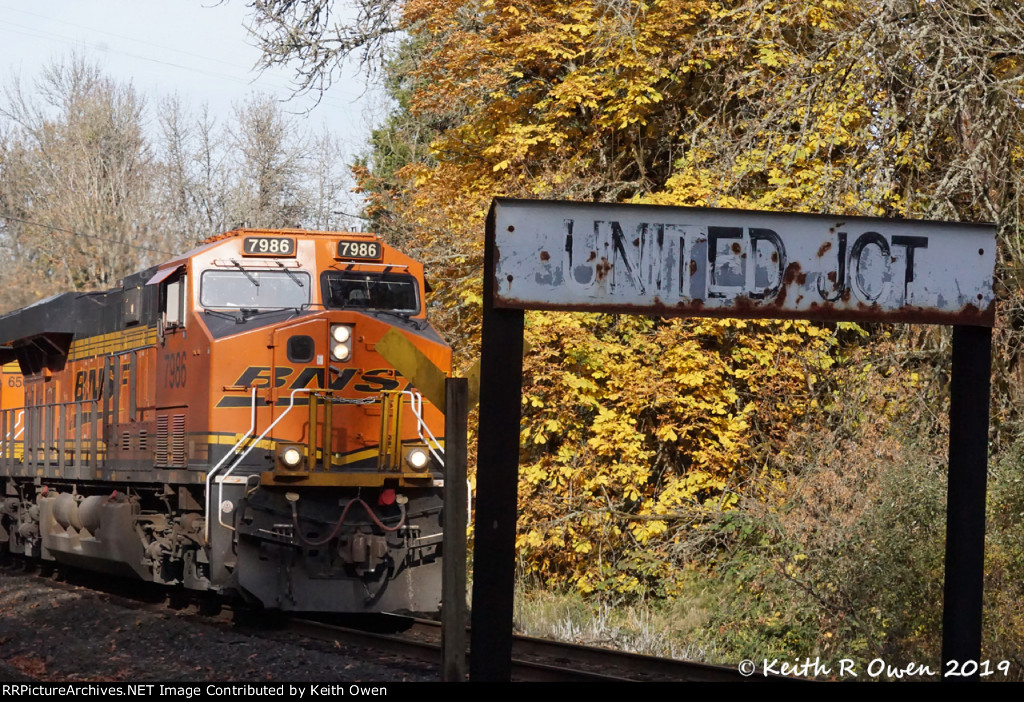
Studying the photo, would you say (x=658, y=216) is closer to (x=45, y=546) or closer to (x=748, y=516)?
(x=748, y=516)

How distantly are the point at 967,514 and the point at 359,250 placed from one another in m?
7.49

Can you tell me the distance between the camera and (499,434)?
445 cm

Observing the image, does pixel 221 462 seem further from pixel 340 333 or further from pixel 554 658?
pixel 554 658

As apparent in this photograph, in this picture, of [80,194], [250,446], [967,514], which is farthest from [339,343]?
[80,194]

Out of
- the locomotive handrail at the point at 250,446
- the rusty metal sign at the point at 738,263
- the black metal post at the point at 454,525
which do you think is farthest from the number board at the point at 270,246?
the rusty metal sign at the point at 738,263

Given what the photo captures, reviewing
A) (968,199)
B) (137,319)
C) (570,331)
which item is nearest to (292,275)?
(137,319)

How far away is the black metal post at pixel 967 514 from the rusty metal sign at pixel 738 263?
0.97 ft

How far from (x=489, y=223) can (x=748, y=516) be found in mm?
9564

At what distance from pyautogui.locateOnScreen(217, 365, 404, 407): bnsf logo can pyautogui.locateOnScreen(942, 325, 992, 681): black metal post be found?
6.71 metres

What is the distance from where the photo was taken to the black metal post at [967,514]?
4.88 meters

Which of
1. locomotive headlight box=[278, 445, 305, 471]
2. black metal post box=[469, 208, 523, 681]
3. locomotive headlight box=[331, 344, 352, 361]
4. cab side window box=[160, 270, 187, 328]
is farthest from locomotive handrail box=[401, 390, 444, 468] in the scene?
black metal post box=[469, 208, 523, 681]

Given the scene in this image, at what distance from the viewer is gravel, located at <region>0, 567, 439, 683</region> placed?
8.31m

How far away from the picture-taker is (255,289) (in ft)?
36.2

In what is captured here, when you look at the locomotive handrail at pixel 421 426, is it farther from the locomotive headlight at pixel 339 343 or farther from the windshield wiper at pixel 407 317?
the windshield wiper at pixel 407 317
